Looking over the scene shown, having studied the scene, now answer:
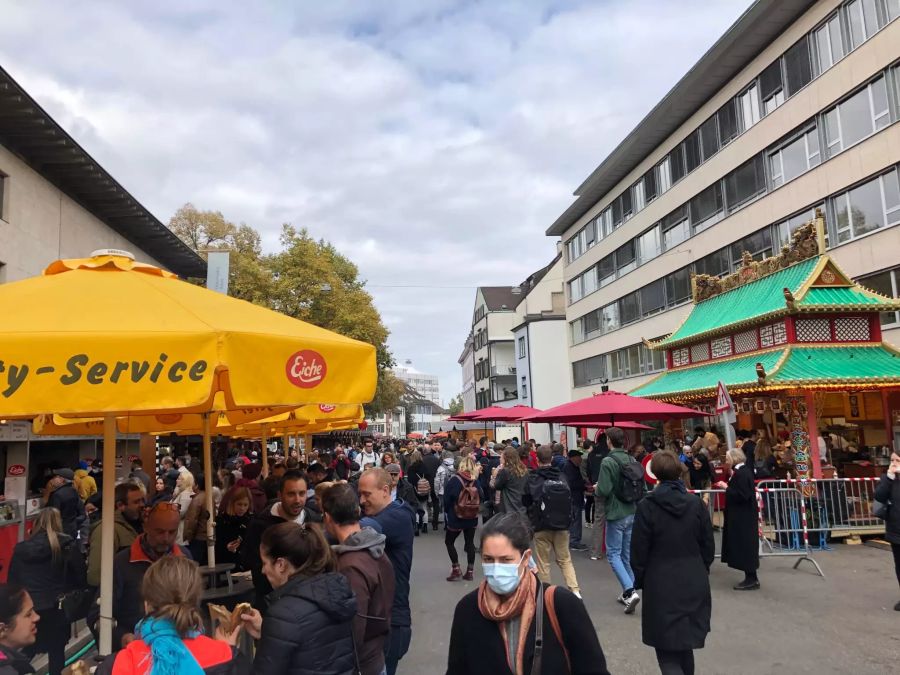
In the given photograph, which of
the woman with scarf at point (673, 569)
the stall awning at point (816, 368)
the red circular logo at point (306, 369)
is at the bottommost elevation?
the woman with scarf at point (673, 569)

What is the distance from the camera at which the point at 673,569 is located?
15.6 ft

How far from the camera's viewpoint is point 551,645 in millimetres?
2545

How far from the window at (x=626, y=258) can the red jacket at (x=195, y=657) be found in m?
35.1

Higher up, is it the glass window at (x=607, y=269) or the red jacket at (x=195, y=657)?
the glass window at (x=607, y=269)

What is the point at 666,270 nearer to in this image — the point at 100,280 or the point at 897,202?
the point at 897,202

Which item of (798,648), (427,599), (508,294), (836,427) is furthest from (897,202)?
(508,294)

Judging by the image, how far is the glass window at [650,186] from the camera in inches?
1304

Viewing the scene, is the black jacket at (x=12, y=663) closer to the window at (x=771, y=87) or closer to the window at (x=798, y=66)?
the window at (x=798, y=66)

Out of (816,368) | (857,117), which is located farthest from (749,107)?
(816,368)

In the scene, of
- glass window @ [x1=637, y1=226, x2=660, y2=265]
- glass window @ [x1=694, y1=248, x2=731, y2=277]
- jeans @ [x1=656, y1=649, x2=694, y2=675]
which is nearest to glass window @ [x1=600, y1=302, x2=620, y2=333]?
glass window @ [x1=637, y1=226, x2=660, y2=265]

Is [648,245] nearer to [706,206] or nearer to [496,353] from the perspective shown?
[706,206]

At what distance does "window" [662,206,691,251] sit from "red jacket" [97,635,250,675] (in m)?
30.2

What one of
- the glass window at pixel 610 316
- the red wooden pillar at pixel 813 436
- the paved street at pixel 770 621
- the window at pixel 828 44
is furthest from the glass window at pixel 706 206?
the paved street at pixel 770 621

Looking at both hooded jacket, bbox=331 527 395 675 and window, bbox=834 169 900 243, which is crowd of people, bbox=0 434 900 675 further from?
window, bbox=834 169 900 243
